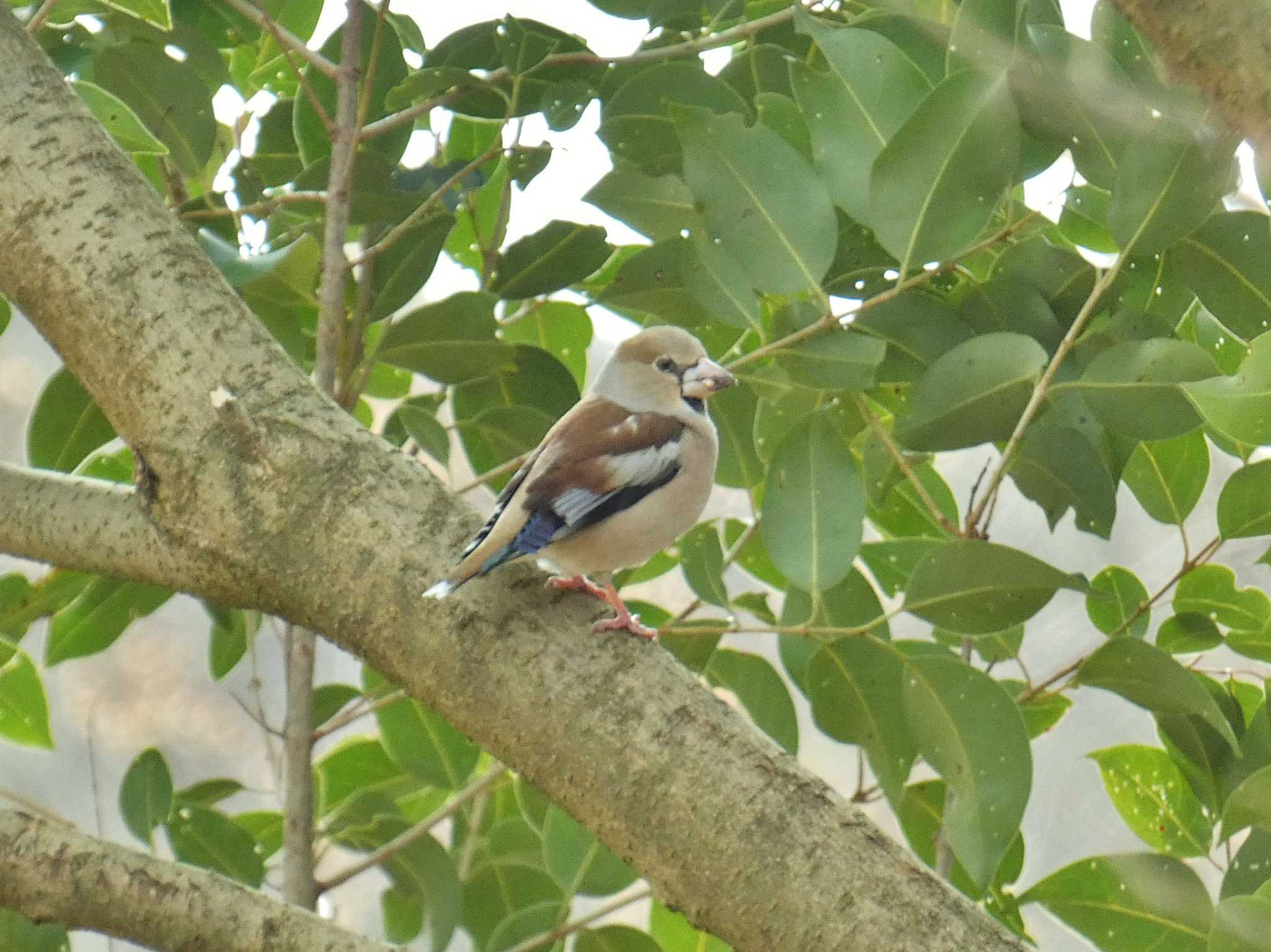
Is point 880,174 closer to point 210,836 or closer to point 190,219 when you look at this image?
point 190,219

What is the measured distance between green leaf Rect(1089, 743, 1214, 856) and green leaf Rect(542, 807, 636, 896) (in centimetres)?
75

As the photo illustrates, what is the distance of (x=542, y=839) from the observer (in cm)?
208

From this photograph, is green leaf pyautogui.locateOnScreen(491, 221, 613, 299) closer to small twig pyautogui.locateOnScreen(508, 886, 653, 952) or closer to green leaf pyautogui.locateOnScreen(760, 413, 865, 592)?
green leaf pyautogui.locateOnScreen(760, 413, 865, 592)

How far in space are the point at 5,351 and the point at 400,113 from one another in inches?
210

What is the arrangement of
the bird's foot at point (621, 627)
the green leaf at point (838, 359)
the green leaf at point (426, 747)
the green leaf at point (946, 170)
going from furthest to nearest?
the green leaf at point (426, 747) → the green leaf at point (838, 359) → the green leaf at point (946, 170) → the bird's foot at point (621, 627)

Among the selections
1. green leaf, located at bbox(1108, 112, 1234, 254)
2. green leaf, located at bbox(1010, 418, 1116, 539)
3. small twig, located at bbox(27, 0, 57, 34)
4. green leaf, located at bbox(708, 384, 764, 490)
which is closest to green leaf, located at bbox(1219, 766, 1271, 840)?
green leaf, located at bbox(1010, 418, 1116, 539)

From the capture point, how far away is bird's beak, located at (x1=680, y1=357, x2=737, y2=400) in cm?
192

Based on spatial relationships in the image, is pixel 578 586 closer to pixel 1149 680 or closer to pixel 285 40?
pixel 1149 680

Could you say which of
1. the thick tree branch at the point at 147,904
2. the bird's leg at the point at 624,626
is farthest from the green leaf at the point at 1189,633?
the thick tree branch at the point at 147,904

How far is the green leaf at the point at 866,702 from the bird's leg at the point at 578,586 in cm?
33

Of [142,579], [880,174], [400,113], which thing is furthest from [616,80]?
[142,579]

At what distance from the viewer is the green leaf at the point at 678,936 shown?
7.04 feet

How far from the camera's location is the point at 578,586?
5.46 ft

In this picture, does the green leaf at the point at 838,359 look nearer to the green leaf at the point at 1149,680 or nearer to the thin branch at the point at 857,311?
the thin branch at the point at 857,311
